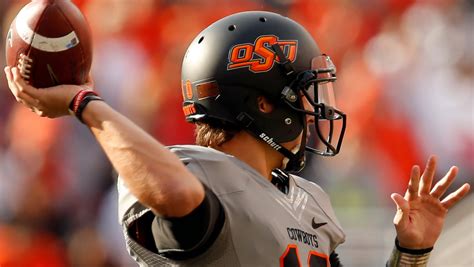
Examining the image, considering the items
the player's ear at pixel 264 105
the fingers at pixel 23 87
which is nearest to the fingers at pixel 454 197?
the player's ear at pixel 264 105

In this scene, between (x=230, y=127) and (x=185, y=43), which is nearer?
(x=230, y=127)

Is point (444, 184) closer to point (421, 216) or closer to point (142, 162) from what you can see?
point (421, 216)

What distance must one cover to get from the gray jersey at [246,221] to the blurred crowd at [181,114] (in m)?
3.14

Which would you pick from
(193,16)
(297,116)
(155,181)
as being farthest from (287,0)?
(155,181)

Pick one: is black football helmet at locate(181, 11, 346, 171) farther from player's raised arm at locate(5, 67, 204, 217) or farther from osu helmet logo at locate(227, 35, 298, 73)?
player's raised arm at locate(5, 67, 204, 217)

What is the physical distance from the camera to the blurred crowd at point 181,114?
5594 millimetres

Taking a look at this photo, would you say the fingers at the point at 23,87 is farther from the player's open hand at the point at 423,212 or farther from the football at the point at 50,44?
the player's open hand at the point at 423,212

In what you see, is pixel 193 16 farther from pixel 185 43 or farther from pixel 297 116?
pixel 297 116

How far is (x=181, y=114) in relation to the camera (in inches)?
228

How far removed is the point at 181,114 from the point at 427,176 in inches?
132

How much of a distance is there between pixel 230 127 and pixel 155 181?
71 centimetres

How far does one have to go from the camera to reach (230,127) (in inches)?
99.9

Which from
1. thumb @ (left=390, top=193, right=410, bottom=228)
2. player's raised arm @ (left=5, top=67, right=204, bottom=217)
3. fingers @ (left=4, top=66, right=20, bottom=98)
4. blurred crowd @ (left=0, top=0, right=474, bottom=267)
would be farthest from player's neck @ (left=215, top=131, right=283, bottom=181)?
blurred crowd @ (left=0, top=0, right=474, bottom=267)

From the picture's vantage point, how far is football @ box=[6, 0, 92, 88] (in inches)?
78.4
